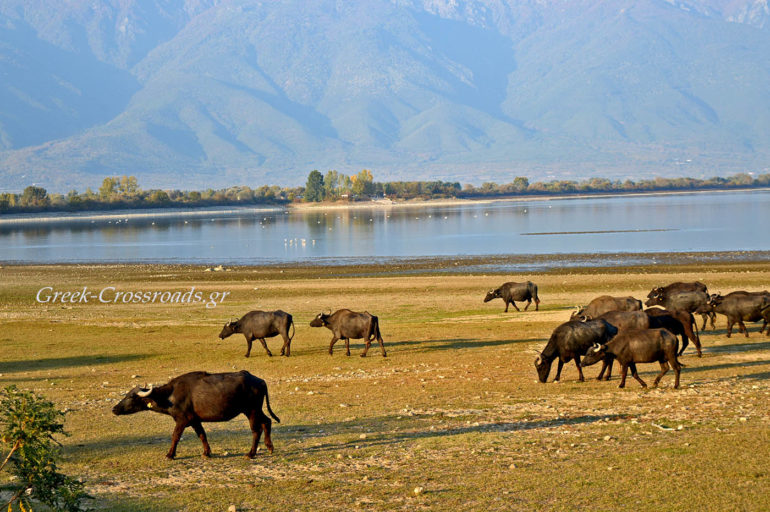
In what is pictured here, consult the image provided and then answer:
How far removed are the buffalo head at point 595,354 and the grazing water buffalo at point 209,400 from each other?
6902 mm

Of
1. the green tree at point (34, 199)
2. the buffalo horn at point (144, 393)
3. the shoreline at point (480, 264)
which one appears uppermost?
the green tree at point (34, 199)

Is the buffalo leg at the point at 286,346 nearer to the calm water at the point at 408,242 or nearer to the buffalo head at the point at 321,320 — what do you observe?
the buffalo head at the point at 321,320

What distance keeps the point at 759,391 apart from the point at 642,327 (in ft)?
10.4

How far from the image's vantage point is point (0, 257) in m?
73.3

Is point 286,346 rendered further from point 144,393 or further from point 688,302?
point 688,302

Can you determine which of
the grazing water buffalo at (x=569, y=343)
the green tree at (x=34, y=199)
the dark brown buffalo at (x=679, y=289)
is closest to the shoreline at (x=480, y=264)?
the dark brown buffalo at (x=679, y=289)

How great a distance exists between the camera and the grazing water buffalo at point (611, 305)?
21.6 meters

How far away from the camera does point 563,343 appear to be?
17.6m

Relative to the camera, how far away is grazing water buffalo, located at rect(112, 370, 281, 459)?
12.4 metres

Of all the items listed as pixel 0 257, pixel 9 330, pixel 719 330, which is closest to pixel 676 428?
pixel 719 330

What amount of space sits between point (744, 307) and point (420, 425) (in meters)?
11.3

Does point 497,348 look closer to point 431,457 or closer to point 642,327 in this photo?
point 642,327

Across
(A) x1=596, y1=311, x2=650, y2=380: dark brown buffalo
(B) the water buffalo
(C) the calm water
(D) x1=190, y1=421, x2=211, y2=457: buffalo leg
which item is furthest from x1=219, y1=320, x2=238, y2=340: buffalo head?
(C) the calm water

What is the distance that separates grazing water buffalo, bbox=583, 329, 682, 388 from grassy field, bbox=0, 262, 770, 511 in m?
0.42
